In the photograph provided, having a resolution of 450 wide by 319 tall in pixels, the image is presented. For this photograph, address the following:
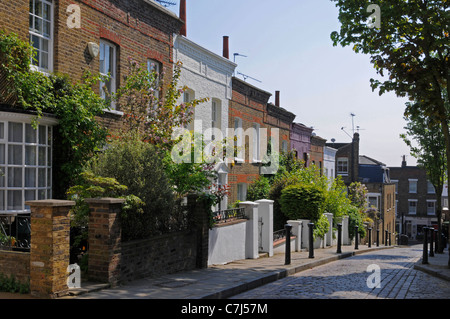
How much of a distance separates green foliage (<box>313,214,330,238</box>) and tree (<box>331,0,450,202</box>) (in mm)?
7832

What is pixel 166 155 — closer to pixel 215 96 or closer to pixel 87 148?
pixel 87 148

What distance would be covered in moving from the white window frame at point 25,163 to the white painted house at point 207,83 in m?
7.15

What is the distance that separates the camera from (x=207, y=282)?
31.0ft

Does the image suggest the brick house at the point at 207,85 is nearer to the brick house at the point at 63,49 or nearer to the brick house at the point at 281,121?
the brick house at the point at 63,49

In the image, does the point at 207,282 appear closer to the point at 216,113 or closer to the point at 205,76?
the point at 205,76

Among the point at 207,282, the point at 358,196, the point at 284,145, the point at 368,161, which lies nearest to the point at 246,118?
the point at 284,145

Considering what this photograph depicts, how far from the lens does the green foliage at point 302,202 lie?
1928cm

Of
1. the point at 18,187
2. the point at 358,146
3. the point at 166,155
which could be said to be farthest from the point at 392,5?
the point at 358,146

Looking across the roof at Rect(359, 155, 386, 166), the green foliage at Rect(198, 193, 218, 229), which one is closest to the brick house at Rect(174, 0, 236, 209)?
the green foliage at Rect(198, 193, 218, 229)

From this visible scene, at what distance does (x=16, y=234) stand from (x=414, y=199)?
64746 mm

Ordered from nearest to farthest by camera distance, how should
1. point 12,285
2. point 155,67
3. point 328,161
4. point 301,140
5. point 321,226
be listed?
point 12,285, point 155,67, point 321,226, point 301,140, point 328,161

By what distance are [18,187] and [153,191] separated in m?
2.94

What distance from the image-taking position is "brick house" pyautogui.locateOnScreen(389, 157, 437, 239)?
64688mm

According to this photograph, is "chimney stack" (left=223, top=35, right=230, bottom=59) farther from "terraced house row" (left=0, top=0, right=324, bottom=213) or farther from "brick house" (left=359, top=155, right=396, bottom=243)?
"brick house" (left=359, top=155, right=396, bottom=243)
